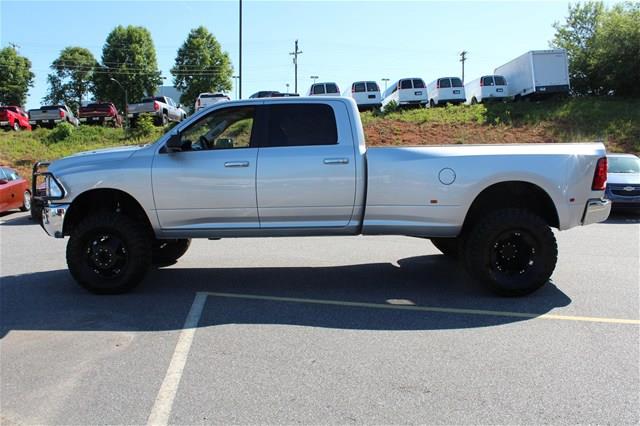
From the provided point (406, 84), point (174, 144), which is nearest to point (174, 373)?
point (174, 144)

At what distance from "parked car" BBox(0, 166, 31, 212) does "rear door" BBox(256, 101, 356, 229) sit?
1107cm

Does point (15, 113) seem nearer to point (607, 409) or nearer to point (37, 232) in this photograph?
point (37, 232)

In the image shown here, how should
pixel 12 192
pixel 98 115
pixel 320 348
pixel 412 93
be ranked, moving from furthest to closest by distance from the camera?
1. pixel 98 115
2. pixel 412 93
3. pixel 12 192
4. pixel 320 348

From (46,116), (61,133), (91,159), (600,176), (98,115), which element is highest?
(98,115)

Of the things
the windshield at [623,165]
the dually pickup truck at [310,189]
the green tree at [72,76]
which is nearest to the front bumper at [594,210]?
the dually pickup truck at [310,189]

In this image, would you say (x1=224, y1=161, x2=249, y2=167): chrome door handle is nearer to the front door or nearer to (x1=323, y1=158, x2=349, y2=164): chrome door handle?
the front door

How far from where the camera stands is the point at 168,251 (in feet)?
23.7

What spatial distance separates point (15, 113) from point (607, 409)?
36079 mm

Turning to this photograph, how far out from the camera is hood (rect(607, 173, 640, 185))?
41.7ft

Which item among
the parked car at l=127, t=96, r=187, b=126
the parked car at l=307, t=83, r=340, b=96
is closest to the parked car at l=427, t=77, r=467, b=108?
the parked car at l=307, t=83, r=340, b=96

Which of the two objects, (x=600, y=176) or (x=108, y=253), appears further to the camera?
(x=108, y=253)

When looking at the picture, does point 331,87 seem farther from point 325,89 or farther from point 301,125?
point 301,125

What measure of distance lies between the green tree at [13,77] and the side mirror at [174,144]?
8391 centimetres

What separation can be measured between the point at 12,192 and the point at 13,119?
2065 cm
